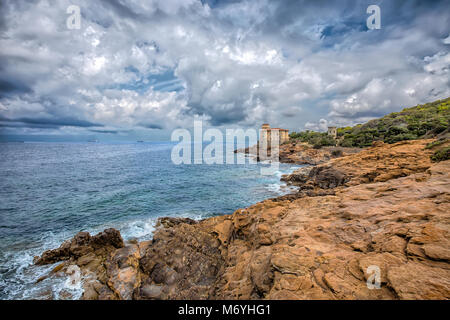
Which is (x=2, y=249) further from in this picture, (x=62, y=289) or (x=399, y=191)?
(x=399, y=191)

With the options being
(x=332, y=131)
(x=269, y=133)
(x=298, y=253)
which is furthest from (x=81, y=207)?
(x=332, y=131)

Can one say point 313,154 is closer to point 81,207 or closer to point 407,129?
point 407,129

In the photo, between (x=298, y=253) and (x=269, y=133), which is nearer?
(x=298, y=253)

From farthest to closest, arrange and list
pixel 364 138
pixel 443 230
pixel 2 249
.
A: pixel 364 138 < pixel 2 249 < pixel 443 230

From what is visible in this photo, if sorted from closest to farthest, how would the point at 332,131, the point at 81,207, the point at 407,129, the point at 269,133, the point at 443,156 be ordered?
the point at 443,156 < the point at 81,207 < the point at 407,129 < the point at 332,131 < the point at 269,133

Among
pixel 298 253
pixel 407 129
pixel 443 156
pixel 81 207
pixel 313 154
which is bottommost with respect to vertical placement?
pixel 81 207

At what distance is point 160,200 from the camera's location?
24484mm

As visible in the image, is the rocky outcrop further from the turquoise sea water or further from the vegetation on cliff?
the turquoise sea water

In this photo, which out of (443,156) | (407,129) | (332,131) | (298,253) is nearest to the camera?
(298,253)

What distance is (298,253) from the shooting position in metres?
6.04

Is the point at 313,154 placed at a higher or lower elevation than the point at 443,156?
higher

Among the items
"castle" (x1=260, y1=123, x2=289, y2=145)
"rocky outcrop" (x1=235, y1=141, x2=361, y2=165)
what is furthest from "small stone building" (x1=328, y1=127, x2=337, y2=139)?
"castle" (x1=260, y1=123, x2=289, y2=145)

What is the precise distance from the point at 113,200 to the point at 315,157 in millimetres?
55739

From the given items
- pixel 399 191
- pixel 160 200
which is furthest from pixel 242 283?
pixel 160 200
